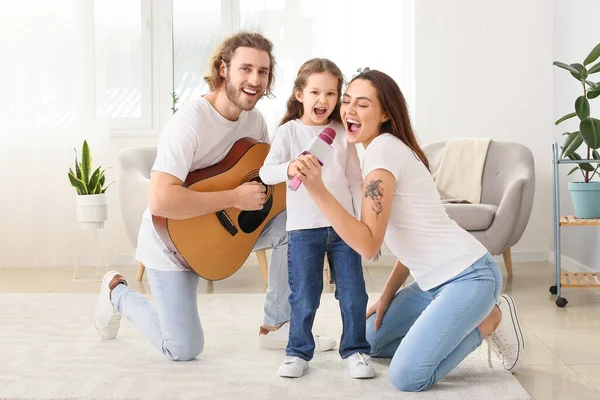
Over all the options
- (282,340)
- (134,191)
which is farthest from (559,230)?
(134,191)

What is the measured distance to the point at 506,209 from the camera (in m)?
4.09

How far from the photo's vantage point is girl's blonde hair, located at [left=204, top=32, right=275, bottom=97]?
2.62 metres

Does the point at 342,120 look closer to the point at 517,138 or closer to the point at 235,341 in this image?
the point at 235,341

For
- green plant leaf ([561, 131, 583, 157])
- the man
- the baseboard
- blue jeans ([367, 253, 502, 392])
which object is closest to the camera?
A: blue jeans ([367, 253, 502, 392])

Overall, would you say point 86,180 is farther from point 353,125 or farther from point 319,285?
point 353,125

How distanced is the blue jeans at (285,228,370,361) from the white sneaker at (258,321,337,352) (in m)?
0.33

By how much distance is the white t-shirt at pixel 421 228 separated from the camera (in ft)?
7.37

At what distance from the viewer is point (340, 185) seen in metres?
2.38

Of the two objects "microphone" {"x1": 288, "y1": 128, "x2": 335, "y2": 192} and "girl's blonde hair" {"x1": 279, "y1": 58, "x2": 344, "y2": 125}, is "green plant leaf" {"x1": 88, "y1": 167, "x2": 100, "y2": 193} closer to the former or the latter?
"girl's blonde hair" {"x1": 279, "y1": 58, "x2": 344, "y2": 125}

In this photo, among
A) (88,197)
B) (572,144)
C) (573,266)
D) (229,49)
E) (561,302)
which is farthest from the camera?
(573,266)

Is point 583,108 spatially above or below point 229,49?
below

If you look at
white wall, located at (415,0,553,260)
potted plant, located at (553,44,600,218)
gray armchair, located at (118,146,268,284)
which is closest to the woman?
potted plant, located at (553,44,600,218)

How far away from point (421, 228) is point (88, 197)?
2677 millimetres

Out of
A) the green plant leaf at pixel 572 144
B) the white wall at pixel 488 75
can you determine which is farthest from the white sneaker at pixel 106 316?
the white wall at pixel 488 75
